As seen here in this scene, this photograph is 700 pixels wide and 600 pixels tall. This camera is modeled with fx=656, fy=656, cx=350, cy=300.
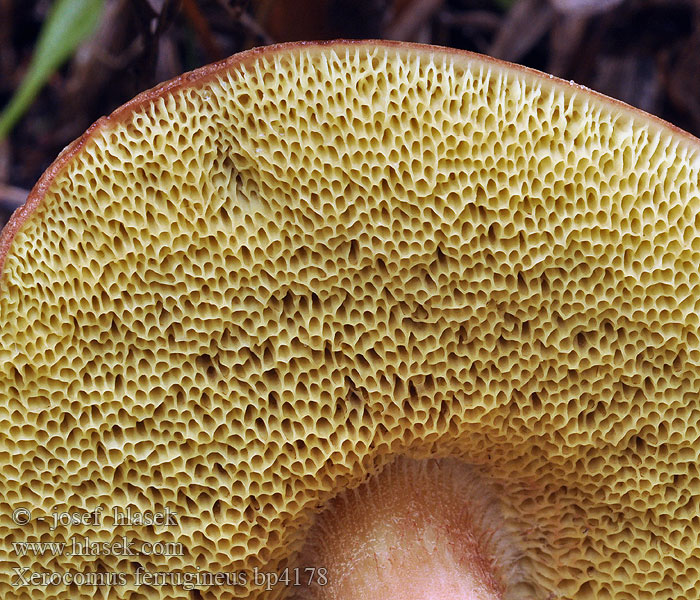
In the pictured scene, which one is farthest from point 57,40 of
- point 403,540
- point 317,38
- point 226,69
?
point 403,540

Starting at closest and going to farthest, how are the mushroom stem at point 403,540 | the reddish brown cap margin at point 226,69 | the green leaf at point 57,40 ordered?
the reddish brown cap margin at point 226,69, the mushroom stem at point 403,540, the green leaf at point 57,40

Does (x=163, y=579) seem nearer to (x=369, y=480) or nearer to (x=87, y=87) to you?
(x=369, y=480)

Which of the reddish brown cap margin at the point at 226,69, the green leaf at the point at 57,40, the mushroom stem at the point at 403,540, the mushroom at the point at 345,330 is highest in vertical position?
the green leaf at the point at 57,40

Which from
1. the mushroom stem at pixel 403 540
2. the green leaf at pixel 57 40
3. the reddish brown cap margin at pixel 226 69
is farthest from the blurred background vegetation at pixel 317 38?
the mushroom stem at pixel 403 540

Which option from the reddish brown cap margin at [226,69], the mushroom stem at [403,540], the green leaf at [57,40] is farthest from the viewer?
the green leaf at [57,40]

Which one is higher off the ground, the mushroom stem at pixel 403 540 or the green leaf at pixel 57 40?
the green leaf at pixel 57 40

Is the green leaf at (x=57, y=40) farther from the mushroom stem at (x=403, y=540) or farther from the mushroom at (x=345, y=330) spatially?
the mushroom stem at (x=403, y=540)

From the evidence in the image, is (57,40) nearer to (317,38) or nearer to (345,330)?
(317,38)
